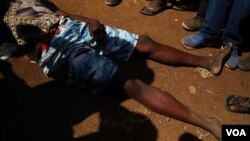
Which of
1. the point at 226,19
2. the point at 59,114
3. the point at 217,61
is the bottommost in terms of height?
the point at 59,114

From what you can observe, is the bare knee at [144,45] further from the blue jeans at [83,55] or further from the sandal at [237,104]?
the sandal at [237,104]

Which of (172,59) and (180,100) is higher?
(172,59)

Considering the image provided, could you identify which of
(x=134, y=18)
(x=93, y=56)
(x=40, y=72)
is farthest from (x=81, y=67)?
(x=134, y=18)

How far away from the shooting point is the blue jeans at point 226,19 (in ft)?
12.5

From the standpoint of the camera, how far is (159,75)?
13.1 ft

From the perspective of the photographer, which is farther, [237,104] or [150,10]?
[150,10]

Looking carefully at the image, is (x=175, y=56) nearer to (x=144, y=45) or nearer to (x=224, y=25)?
(x=144, y=45)

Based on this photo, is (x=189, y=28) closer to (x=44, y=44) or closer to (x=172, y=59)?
(x=172, y=59)

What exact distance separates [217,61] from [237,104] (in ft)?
1.98

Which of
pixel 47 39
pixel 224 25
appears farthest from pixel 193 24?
pixel 47 39

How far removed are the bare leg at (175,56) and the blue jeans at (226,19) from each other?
0.27m

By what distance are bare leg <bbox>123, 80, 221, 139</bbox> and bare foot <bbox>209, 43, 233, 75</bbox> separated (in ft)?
2.46

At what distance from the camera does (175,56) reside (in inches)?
155

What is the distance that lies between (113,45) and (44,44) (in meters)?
0.78
